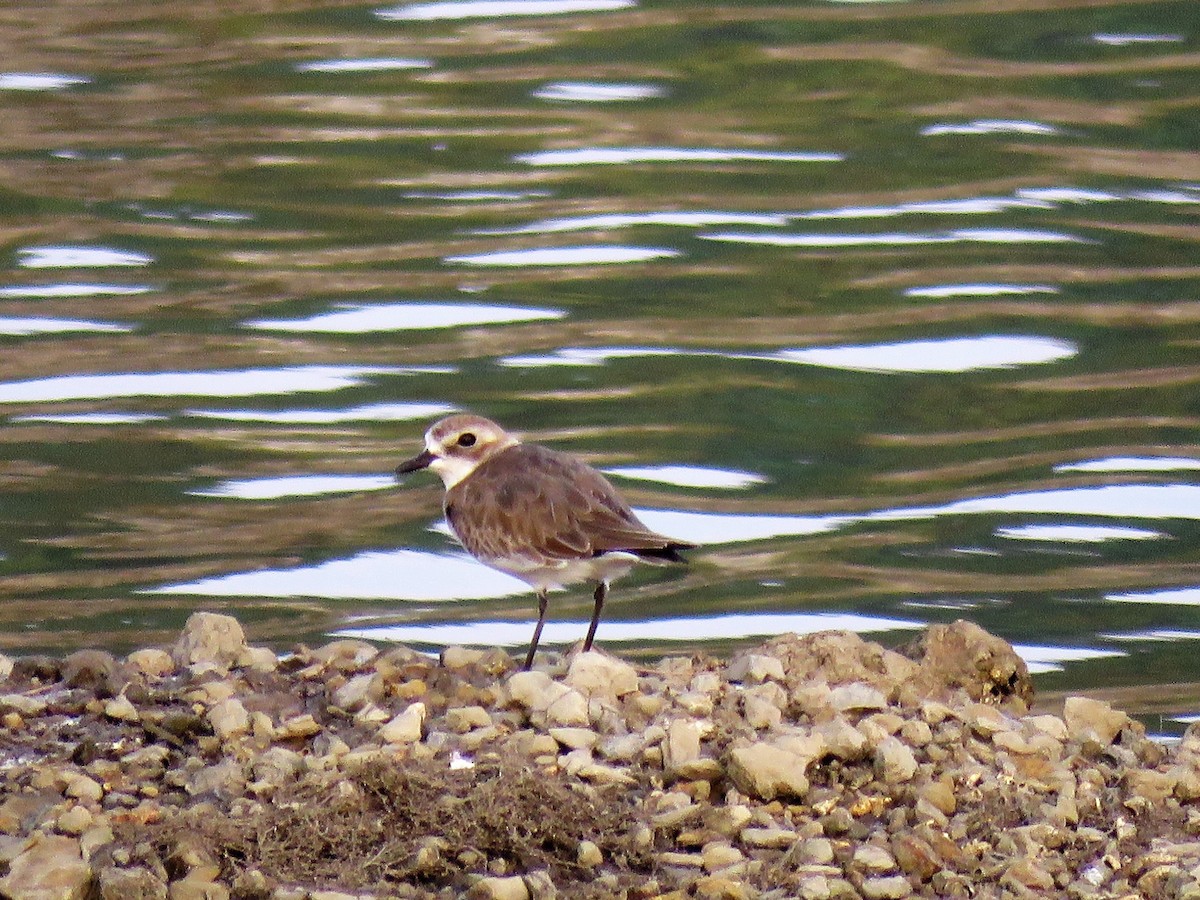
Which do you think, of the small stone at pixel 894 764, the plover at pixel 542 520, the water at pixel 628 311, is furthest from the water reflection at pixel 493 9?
the small stone at pixel 894 764

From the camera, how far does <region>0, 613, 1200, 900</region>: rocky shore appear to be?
5789mm

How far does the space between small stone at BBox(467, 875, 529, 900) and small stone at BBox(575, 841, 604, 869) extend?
23cm

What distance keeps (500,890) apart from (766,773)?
34.8 inches

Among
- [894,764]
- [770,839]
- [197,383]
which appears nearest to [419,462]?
[894,764]

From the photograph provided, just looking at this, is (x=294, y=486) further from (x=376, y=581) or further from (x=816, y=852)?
(x=816, y=852)

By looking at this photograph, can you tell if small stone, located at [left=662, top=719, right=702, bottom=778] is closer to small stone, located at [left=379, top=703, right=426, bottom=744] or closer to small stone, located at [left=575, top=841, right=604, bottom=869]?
small stone, located at [left=575, top=841, right=604, bottom=869]

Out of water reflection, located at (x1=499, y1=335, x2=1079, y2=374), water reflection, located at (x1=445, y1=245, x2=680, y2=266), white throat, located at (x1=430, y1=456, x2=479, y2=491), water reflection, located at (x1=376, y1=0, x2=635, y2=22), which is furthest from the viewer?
water reflection, located at (x1=376, y1=0, x2=635, y2=22)

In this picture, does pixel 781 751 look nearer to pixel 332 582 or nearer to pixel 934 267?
pixel 332 582

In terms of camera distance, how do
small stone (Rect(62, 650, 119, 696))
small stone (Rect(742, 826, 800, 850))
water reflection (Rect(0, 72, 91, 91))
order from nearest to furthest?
small stone (Rect(742, 826, 800, 850)) → small stone (Rect(62, 650, 119, 696)) → water reflection (Rect(0, 72, 91, 91))

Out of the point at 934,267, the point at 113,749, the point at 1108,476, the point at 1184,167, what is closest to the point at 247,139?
the point at 934,267

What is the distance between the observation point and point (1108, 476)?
11.7m

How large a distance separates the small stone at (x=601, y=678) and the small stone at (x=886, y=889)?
1307 mm

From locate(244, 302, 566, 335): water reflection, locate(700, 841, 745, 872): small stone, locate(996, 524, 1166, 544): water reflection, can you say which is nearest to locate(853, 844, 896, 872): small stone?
locate(700, 841, 745, 872): small stone

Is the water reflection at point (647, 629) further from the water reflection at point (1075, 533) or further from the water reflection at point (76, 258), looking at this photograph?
the water reflection at point (76, 258)
